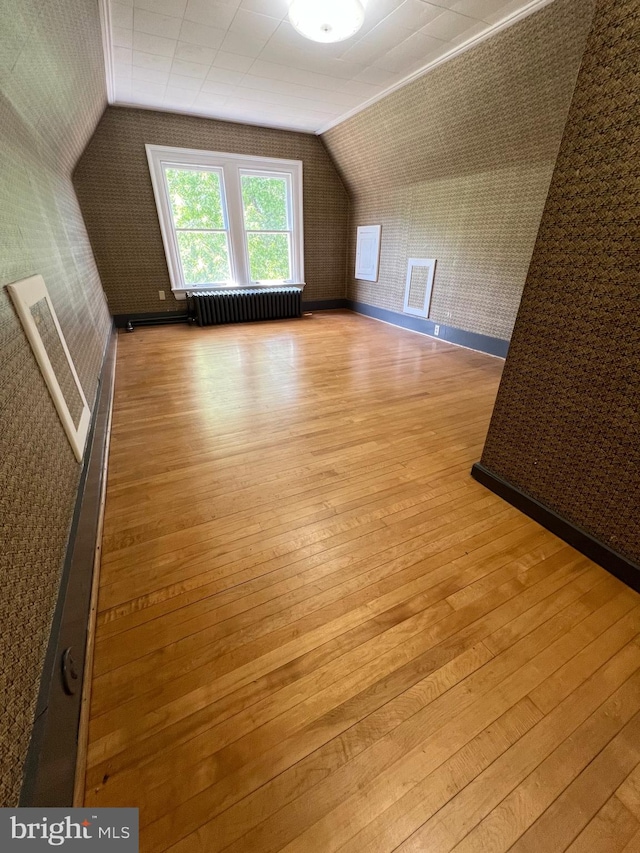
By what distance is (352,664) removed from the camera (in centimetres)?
113

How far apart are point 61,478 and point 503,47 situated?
4.25m

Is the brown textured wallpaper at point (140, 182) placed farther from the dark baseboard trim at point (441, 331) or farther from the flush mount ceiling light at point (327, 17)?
the flush mount ceiling light at point (327, 17)

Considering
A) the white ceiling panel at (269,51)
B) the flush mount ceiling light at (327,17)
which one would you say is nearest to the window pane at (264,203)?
the white ceiling panel at (269,51)

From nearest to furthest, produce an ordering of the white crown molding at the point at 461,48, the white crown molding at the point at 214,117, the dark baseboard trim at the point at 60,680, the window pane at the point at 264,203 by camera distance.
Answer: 1. the dark baseboard trim at the point at 60,680
2. the white crown molding at the point at 461,48
3. the white crown molding at the point at 214,117
4. the window pane at the point at 264,203

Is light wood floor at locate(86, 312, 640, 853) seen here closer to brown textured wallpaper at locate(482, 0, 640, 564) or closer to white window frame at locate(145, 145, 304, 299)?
brown textured wallpaper at locate(482, 0, 640, 564)

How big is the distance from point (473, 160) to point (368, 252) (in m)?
2.30

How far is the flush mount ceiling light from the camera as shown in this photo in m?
2.21

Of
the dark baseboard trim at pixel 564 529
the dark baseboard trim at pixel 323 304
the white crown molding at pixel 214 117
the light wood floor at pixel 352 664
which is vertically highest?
the white crown molding at pixel 214 117

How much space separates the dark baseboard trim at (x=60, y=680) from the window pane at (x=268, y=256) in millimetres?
5107

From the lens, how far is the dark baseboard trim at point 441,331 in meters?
4.18

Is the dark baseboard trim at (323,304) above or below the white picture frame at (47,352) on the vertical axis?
below

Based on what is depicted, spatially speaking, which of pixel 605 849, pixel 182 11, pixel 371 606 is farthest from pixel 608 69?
pixel 182 11

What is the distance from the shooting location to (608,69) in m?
1.17

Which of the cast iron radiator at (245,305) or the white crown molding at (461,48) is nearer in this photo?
the white crown molding at (461,48)
